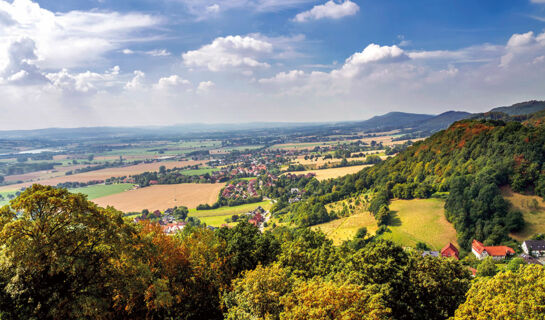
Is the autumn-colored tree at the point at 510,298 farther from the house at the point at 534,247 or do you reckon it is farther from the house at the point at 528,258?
→ the house at the point at 534,247

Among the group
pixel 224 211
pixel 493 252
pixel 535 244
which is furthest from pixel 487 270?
pixel 224 211

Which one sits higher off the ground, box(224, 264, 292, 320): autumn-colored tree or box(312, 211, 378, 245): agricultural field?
box(224, 264, 292, 320): autumn-colored tree

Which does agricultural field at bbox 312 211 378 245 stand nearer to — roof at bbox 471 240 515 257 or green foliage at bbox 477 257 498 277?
roof at bbox 471 240 515 257

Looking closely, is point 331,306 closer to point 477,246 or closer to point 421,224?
point 477,246

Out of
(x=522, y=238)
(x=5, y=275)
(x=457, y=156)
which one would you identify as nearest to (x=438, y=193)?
(x=457, y=156)

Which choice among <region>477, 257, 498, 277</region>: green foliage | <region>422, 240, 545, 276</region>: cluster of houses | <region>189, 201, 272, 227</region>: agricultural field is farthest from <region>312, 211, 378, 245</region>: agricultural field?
<region>189, 201, 272, 227</region>: agricultural field
